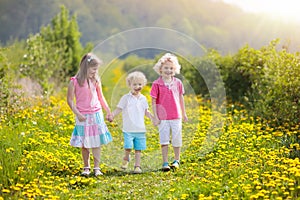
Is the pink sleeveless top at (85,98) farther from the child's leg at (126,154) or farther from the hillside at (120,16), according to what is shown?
the hillside at (120,16)

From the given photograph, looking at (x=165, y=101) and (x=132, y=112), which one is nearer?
(x=132, y=112)

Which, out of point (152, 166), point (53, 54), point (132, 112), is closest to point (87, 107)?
point (132, 112)

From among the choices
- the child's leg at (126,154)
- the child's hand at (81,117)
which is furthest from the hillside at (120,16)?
the child's hand at (81,117)

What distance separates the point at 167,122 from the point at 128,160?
0.66 metres

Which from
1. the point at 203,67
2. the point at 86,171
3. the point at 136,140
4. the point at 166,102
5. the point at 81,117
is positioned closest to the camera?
the point at 81,117

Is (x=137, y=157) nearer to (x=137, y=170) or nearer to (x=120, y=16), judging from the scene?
(x=137, y=170)

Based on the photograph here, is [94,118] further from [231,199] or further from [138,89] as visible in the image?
[231,199]

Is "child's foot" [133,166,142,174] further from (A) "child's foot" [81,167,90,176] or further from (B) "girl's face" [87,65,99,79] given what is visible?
(B) "girl's face" [87,65,99,79]

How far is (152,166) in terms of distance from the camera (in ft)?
20.3

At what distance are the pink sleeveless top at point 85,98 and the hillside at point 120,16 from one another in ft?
65.6

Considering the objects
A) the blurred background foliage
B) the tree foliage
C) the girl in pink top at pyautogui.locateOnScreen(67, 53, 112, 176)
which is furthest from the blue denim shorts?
the tree foliage

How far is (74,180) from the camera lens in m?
5.36

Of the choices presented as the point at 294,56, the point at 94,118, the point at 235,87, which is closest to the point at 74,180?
the point at 94,118

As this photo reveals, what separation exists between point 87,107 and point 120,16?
78.3 feet
